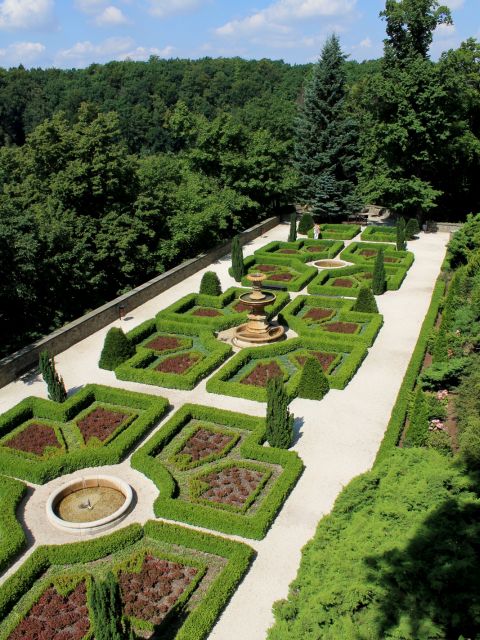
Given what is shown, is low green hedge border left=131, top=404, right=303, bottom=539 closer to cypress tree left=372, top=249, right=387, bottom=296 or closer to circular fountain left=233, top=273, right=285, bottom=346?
circular fountain left=233, top=273, right=285, bottom=346

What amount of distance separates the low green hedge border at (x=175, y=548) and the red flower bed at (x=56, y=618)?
0.19 metres

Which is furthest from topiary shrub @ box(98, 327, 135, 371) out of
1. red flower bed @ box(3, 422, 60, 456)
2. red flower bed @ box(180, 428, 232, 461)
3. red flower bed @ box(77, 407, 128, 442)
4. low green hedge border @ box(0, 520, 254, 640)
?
low green hedge border @ box(0, 520, 254, 640)

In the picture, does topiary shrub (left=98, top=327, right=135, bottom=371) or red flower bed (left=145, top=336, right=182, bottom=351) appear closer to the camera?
topiary shrub (left=98, top=327, right=135, bottom=371)

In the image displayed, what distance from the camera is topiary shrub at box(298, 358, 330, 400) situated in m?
16.5

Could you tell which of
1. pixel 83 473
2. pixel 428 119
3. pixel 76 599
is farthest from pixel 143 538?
pixel 428 119

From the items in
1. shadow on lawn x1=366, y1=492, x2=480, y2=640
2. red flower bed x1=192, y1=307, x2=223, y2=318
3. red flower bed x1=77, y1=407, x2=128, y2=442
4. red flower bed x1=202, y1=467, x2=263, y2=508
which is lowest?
red flower bed x1=202, y1=467, x2=263, y2=508

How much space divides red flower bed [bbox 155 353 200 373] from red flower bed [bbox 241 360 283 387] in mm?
2068

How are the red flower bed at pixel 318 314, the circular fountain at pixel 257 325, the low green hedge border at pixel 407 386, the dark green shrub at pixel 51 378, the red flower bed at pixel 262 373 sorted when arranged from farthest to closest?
the red flower bed at pixel 318 314 < the circular fountain at pixel 257 325 < the red flower bed at pixel 262 373 < the dark green shrub at pixel 51 378 < the low green hedge border at pixel 407 386

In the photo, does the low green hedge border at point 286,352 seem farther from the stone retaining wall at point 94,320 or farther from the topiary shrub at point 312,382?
the stone retaining wall at point 94,320

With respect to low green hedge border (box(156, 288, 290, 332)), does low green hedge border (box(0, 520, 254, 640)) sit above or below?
below

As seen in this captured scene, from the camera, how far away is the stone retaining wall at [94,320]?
60.8ft

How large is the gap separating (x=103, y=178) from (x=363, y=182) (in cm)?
1891

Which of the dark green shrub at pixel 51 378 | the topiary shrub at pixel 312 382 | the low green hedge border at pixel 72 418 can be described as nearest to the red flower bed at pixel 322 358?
the topiary shrub at pixel 312 382

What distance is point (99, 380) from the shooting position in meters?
18.2
